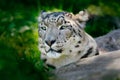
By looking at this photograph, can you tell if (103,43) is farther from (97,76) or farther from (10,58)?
(10,58)

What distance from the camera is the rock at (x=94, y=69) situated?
2.44 metres

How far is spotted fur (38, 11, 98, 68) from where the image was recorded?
131 inches

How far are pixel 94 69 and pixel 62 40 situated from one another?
631 millimetres

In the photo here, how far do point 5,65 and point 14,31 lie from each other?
0.18 m

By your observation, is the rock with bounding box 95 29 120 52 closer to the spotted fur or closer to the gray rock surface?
the spotted fur

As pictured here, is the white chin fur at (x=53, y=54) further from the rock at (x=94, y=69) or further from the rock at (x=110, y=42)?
the rock at (x=110, y=42)

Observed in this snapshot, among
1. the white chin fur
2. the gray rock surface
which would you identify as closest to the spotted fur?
the white chin fur

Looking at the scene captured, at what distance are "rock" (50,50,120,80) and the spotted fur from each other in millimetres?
119

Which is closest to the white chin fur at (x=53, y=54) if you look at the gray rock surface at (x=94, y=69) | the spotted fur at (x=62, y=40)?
the spotted fur at (x=62, y=40)

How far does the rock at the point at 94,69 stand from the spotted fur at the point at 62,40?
119mm

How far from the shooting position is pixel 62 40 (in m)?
3.38

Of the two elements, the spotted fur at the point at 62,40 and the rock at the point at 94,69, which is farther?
the spotted fur at the point at 62,40

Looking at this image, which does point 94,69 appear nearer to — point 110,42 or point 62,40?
point 62,40

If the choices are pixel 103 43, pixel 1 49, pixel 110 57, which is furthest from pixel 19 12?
pixel 103 43
